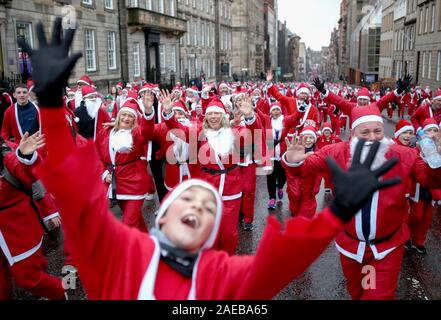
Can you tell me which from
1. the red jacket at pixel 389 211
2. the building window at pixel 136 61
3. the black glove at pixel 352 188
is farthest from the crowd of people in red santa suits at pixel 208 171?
the building window at pixel 136 61

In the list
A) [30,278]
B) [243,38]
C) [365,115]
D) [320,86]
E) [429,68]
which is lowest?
[30,278]

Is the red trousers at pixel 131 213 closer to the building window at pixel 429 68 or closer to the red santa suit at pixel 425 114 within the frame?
the red santa suit at pixel 425 114

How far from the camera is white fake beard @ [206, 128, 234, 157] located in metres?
5.60

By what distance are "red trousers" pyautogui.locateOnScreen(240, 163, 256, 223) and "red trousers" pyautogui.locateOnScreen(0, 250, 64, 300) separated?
11.4 ft

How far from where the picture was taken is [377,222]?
3619mm

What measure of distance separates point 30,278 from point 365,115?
3.36 metres

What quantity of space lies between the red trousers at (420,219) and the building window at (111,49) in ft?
82.0

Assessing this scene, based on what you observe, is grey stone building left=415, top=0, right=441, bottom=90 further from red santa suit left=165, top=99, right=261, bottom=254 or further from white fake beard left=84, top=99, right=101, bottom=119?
red santa suit left=165, top=99, right=261, bottom=254

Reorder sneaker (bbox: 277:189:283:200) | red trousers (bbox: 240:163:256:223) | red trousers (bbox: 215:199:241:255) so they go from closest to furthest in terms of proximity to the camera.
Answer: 1. red trousers (bbox: 215:199:241:255)
2. red trousers (bbox: 240:163:256:223)
3. sneaker (bbox: 277:189:283:200)

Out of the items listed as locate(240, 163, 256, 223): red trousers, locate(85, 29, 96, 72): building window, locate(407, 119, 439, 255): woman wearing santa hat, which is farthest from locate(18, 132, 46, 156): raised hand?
locate(85, 29, 96, 72): building window

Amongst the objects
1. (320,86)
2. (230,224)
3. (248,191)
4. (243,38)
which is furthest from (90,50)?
(243,38)

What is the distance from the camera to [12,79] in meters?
17.9

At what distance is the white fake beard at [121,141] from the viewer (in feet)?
18.2

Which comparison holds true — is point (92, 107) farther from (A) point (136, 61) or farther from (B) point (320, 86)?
(A) point (136, 61)
